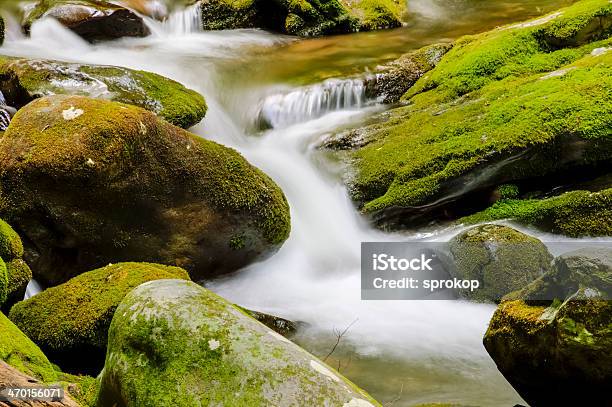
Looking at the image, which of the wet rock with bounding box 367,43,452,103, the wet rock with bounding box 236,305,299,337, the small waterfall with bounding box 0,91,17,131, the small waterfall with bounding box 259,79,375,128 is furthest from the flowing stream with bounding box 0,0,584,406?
the small waterfall with bounding box 0,91,17,131

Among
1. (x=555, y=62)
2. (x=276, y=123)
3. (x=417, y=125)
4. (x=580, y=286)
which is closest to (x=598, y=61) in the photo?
(x=555, y=62)

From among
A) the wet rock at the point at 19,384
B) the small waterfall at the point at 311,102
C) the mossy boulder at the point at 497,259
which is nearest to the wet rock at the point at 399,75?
the small waterfall at the point at 311,102

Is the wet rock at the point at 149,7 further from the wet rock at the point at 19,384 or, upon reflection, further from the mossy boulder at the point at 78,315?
the wet rock at the point at 19,384

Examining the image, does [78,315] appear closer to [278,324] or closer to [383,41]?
[278,324]

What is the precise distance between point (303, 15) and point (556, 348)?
42.0 feet

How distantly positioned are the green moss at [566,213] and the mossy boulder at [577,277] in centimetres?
307

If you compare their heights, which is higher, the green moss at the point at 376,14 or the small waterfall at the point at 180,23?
the green moss at the point at 376,14

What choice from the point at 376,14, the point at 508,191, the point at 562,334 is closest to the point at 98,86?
the point at 508,191

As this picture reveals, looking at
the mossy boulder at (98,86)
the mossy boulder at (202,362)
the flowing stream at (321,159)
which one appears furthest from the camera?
the mossy boulder at (98,86)

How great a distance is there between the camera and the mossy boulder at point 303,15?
583 inches

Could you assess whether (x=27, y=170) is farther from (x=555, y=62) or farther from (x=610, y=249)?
(x=555, y=62)

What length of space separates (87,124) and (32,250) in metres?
1.31

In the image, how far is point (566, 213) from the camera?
664 cm

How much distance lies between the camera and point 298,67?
11633 mm
